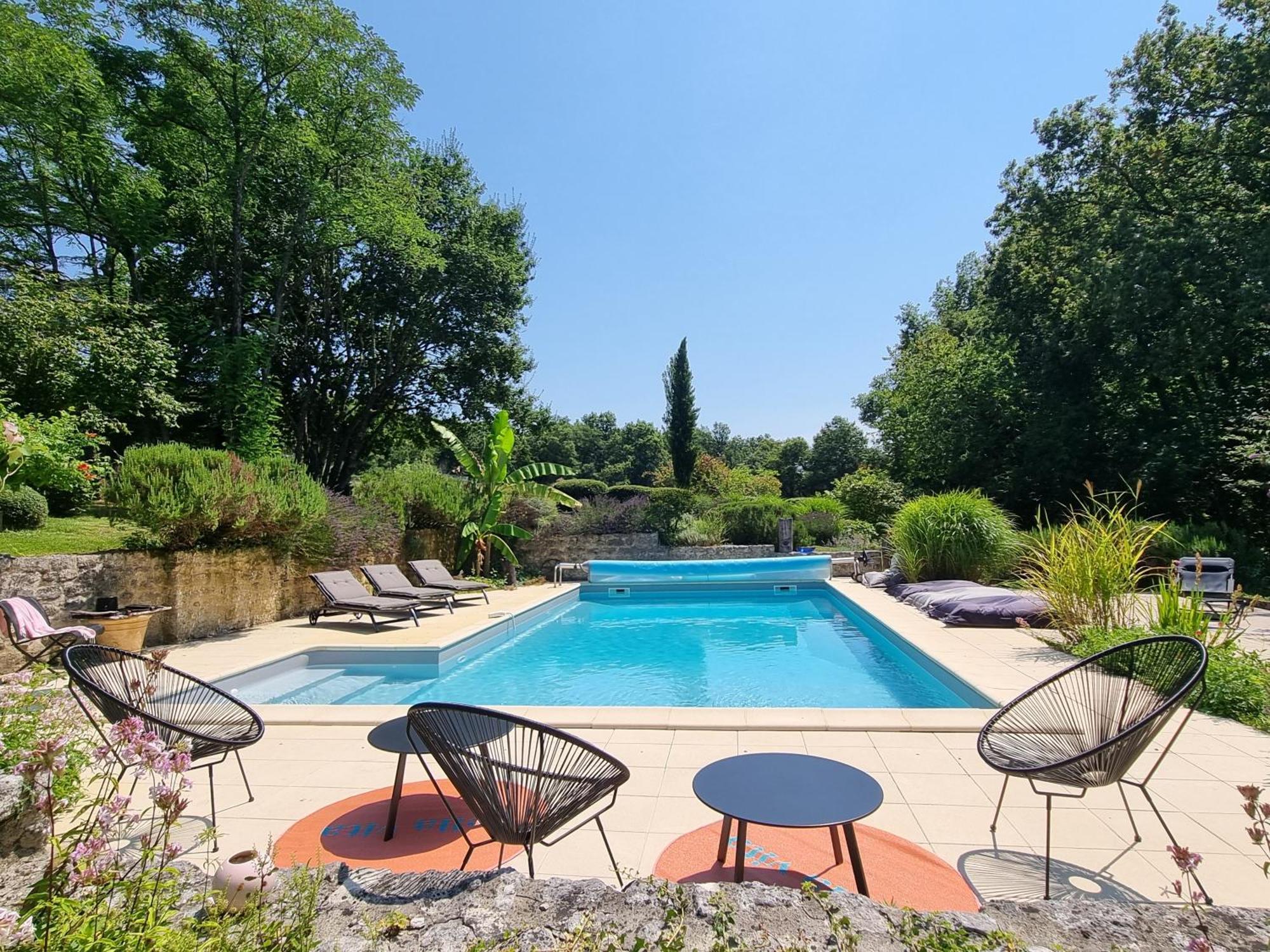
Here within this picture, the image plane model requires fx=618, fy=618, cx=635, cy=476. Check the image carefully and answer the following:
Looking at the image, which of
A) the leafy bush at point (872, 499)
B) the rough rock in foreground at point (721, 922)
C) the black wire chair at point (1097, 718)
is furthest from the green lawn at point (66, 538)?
the leafy bush at point (872, 499)

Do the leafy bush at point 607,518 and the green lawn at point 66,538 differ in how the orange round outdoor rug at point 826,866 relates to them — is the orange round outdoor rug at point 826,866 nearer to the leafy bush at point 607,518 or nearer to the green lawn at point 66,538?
the green lawn at point 66,538

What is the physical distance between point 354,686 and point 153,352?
881 cm

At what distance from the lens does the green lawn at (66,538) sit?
7105 millimetres

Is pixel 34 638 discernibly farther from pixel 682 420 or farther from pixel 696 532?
pixel 682 420

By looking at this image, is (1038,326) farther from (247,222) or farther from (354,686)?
(247,222)

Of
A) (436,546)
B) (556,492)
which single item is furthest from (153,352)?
(556,492)

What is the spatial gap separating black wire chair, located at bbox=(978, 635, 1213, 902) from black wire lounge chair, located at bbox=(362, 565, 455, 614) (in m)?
8.37

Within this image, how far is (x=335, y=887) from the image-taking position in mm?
1938

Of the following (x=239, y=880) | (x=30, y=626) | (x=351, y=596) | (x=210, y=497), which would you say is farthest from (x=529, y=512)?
(x=239, y=880)

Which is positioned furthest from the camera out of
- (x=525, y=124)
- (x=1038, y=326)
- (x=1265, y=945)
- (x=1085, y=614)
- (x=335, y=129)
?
(x=1038, y=326)

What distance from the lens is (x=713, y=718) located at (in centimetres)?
450

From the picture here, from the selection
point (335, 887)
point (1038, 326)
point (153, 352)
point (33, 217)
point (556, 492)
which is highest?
point (33, 217)

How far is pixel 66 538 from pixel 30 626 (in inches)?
133

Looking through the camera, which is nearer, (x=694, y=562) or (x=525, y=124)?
(x=525, y=124)
